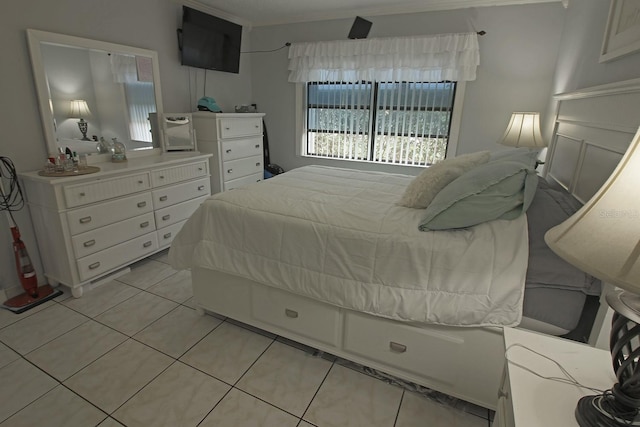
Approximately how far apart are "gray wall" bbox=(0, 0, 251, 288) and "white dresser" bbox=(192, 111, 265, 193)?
646 millimetres

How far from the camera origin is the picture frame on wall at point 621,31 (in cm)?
136

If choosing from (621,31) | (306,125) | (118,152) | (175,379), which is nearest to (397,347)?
(175,379)

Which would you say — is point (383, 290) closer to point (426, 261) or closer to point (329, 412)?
point (426, 261)

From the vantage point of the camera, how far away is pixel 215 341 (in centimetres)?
197

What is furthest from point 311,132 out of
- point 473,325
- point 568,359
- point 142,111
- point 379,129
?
point 568,359

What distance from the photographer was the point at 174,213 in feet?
9.95

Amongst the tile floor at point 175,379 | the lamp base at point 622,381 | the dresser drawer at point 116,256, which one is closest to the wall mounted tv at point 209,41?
the dresser drawer at point 116,256

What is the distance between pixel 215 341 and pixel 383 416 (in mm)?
1051

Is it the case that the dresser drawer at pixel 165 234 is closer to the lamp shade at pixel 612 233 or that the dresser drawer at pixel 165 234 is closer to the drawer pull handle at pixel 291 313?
the drawer pull handle at pixel 291 313

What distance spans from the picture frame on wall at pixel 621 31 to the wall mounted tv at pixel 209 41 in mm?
3456

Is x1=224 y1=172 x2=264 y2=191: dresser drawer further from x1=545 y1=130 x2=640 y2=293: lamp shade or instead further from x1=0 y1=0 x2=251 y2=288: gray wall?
x1=545 y1=130 x2=640 y2=293: lamp shade

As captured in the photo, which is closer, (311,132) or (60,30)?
(60,30)

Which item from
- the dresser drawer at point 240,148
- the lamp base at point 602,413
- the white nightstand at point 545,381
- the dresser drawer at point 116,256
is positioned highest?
the dresser drawer at point 240,148

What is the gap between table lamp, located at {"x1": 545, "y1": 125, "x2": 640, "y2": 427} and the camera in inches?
21.7
